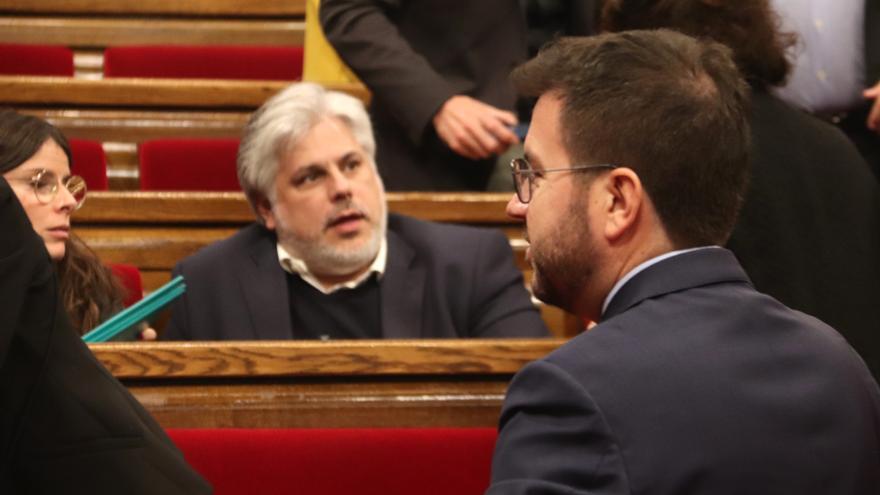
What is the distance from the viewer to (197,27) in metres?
2.43

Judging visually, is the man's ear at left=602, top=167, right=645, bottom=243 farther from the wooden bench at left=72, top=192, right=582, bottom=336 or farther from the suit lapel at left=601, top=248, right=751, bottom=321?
the wooden bench at left=72, top=192, right=582, bottom=336

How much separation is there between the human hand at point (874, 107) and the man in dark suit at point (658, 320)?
24.3 inches

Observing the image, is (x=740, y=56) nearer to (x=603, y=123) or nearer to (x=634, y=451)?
(x=603, y=123)

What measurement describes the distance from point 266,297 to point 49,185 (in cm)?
24

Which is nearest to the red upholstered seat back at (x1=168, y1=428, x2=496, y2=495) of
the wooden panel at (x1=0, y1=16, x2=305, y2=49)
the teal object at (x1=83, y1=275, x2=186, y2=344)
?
the teal object at (x1=83, y1=275, x2=186, y2=344)

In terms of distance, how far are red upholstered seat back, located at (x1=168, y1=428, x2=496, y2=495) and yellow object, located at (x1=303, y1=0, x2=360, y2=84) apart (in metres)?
0.76

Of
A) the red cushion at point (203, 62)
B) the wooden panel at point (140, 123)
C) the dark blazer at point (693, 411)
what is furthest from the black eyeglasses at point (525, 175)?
the red cushion at point (203, 62)

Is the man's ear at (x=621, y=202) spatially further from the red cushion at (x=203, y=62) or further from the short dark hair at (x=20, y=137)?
the red cushion at (x=203, y=62)

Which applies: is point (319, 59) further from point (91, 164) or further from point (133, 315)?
point (133, 315)

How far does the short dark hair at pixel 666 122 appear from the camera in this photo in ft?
2.24

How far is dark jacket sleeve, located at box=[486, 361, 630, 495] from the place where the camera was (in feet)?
1.92

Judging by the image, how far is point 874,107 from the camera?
4.25 feet

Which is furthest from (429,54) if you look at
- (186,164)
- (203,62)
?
(203,62)

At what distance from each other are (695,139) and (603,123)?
5 centimetres
